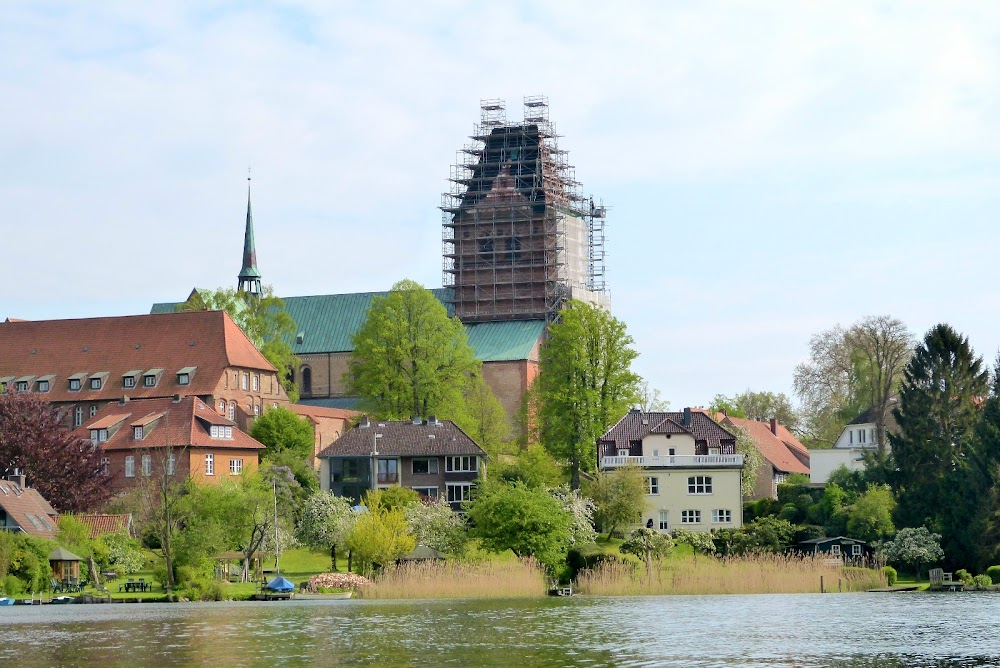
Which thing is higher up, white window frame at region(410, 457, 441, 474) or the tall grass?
white window frame at region(410, 457, 441, 474)

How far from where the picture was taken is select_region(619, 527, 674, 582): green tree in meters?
79.0

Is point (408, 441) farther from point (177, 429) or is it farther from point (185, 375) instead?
point (185, 375)

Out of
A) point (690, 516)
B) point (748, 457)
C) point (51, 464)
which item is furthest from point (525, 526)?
point (748, 457)

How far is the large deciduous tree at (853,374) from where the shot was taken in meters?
110

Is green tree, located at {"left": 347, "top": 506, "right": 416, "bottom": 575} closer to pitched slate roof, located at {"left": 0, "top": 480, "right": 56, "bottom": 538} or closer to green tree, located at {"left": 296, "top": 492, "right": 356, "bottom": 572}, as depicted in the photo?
green tree, located at {"left": 296, "top": 492, "right": 356, "bottom": 572}

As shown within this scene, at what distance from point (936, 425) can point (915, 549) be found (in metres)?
8.23

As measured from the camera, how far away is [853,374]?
374 ft

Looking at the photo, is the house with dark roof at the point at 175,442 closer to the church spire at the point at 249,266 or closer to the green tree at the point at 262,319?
the green tree at the point at 262,319

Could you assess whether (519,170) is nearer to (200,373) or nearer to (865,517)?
(200,373)

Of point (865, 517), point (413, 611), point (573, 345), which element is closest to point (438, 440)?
point (573, 345)

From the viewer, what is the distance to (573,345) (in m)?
96.6

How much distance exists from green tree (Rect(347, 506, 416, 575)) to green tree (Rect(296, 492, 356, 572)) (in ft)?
15.8

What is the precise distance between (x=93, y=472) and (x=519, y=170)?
52815 millimetres

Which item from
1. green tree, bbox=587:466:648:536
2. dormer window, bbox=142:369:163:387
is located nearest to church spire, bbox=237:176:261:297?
dormer window, bbox=142:369:163:387
